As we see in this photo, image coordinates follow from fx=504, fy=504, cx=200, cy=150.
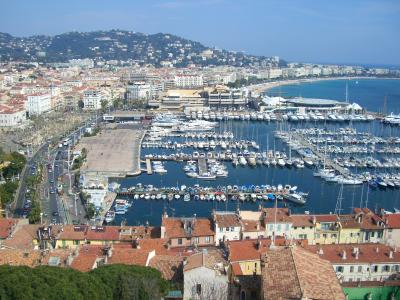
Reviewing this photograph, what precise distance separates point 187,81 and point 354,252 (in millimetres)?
64663

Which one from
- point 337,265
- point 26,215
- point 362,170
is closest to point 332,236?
point 337,265

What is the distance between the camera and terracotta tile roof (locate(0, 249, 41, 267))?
1213 cm

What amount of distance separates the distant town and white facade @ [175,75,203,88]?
6.5 inches

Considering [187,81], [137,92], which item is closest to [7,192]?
[137,92]

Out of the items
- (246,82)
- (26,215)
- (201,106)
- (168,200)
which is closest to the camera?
(26,215)

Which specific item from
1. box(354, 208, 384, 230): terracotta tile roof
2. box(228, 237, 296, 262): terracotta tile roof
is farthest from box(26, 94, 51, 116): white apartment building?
box(228, 237, 296, 262): terracotta tile roof

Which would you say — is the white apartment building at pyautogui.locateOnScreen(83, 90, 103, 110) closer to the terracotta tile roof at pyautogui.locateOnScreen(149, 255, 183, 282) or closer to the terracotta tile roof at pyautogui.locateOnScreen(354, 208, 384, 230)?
the terracotta tile roof at pyautogui.locateOnScreen(354, 208, 384, 230)

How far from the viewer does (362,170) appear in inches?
1242

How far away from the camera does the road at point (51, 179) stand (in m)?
21.8

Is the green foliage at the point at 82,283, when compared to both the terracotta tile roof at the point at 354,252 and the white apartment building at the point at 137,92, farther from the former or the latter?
the white apartment building at the point at 137,92

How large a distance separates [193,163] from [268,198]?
8125 millimetres

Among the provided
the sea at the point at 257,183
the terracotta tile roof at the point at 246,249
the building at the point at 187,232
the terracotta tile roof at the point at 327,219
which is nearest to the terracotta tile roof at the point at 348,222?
the terracotta tile roof at the point at 327,219

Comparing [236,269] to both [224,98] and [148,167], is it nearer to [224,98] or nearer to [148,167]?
[148,167]

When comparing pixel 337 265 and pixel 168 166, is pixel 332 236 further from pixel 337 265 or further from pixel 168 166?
pixel 168 166
